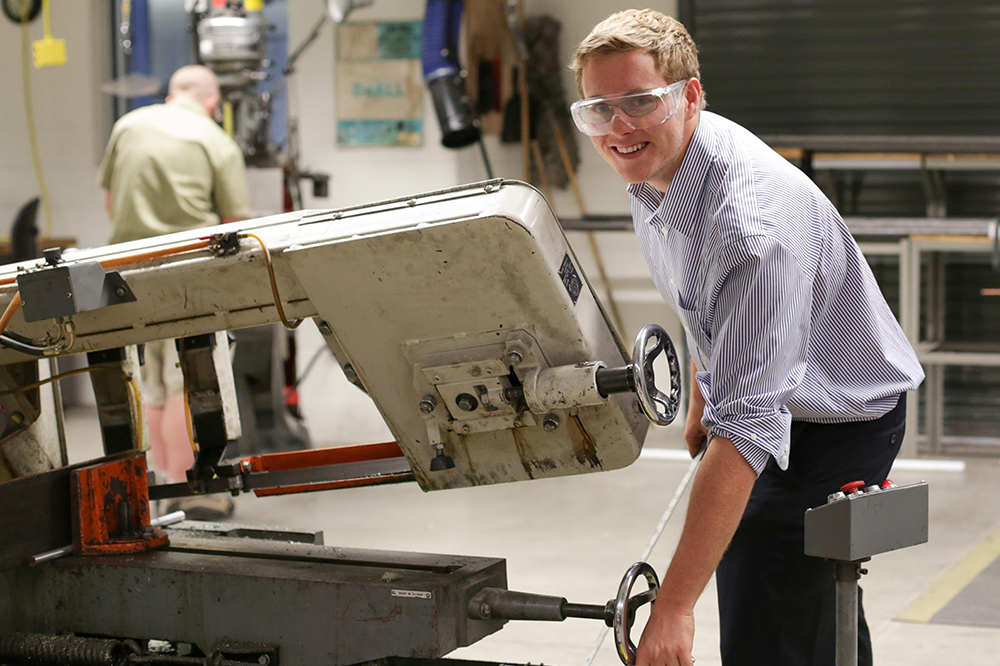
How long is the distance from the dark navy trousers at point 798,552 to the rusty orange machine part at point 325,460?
55 cm

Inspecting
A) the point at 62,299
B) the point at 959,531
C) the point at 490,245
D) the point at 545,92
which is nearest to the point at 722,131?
the point at 490,245

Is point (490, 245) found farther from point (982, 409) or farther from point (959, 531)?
point (982, 409)

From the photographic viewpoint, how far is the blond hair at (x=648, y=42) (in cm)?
148

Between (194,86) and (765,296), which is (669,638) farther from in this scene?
(194,86)

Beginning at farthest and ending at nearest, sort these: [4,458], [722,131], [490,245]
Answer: [4,458] → [722,131] → [490,245]

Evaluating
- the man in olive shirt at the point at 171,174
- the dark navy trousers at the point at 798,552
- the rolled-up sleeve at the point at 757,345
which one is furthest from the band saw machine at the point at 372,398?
the man in olive shirt at the point at 171,174

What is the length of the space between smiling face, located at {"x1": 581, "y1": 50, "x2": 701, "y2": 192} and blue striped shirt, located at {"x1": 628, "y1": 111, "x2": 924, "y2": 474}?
0.10 feet

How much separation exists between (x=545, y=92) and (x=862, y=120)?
1.38 meters

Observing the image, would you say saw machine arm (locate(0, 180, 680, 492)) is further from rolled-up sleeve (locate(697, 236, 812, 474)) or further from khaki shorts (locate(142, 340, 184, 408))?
khaki shorts (locate(142, 340, 184, 408))

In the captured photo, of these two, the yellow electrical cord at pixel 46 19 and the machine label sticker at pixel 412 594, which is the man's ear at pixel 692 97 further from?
the yellow electrical cord at pixel 46 19

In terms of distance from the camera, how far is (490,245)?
1.43 m

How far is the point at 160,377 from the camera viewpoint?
12.4 ft

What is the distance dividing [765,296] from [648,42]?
0.37 m

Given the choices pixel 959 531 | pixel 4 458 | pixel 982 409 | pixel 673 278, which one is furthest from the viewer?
pixel 982 409
